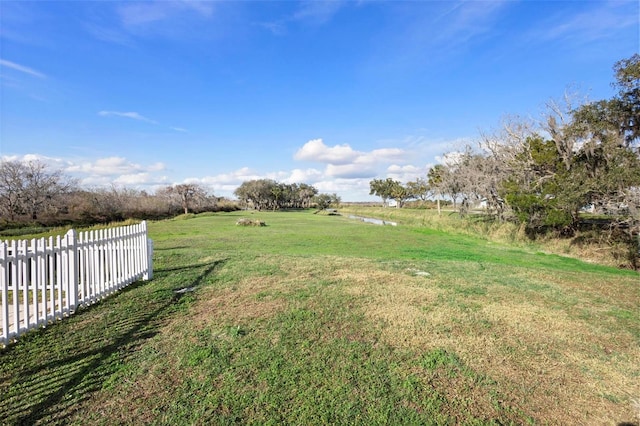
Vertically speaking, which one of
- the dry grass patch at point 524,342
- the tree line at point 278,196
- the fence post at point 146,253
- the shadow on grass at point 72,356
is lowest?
the dry grass patch at point 524,342

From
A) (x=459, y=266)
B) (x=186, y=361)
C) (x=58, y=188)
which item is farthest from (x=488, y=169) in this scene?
(x=58, y=188)

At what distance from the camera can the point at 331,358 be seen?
11.8 feet

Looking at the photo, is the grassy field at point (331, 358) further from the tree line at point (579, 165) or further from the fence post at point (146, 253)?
the tree line at point (579, 165)

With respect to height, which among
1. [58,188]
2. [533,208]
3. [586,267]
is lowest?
[586,267]

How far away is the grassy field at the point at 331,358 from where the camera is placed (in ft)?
9.02

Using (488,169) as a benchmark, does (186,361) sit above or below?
below

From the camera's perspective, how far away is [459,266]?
365 inches

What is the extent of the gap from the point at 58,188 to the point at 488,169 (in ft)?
132

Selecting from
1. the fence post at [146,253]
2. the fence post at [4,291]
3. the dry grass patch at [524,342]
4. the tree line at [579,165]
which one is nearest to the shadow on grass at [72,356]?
the fence post at [4,291]

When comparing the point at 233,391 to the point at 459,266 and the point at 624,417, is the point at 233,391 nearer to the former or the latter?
the point at 624,417

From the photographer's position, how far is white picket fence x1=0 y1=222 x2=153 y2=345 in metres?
3.96

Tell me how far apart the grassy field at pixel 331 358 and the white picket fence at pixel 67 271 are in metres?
0.25

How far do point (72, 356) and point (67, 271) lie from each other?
2005 mm

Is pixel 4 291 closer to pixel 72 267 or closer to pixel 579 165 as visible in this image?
pixel 72 267
